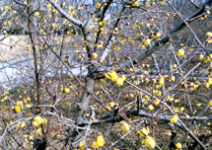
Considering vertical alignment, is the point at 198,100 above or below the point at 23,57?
below

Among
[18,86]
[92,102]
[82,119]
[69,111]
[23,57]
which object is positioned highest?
[23,57]

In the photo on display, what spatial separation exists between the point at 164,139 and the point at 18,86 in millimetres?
3818

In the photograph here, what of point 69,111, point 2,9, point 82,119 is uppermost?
point 2,9

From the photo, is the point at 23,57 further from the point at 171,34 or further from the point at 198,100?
the point at 198,100

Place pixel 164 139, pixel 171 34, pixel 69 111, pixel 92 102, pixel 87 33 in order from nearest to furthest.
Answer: pixel 171 34 → pixel 87 33 → pixel 69 111 → pixel 164 139 → pixel 92 102

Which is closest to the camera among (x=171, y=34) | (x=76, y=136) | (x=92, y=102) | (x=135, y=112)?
(x=171, y=34)

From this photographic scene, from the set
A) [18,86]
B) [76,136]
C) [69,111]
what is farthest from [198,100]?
[18,86]

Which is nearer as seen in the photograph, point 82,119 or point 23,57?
point 82,119

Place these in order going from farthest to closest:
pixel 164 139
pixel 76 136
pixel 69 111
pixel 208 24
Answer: pixel 208 24
pixel 164 139
pixel 69 111
pixel 76 136

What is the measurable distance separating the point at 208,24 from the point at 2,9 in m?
5.08

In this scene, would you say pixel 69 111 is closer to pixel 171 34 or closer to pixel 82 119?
pixel 82 119

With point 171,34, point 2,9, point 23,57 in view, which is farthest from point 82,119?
point 23,57

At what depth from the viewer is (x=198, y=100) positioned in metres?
5.55

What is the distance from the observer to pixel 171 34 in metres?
1.21
